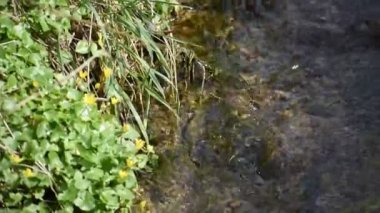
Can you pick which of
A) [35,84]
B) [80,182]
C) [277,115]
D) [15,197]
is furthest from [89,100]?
[277,115]

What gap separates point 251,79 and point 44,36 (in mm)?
853

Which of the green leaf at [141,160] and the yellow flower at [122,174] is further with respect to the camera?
the green leaf at [141,160]

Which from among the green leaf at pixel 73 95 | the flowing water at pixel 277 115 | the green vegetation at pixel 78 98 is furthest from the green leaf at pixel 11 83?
the flowing water at pixel 277 115

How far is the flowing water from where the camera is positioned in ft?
9.39

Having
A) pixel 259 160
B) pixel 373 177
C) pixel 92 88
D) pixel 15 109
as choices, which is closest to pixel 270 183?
pixel 259 160

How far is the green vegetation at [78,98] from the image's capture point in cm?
257

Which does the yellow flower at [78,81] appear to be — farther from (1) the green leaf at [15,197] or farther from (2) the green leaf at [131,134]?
(1) the green leaf at [15,197]

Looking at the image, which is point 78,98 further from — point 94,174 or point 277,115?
point 277,115

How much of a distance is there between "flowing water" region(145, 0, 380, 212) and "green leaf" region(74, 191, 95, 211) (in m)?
0.35

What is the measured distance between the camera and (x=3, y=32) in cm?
278

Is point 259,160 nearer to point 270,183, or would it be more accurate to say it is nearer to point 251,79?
point 270,183

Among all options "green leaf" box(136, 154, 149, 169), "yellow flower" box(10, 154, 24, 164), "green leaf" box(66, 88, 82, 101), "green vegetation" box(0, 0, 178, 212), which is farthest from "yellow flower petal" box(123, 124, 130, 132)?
"yellow flower" box(10, 154, 24, 164)

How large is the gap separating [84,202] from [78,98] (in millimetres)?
358

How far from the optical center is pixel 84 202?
2570 millimetres
